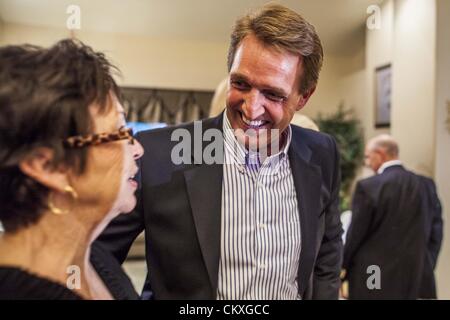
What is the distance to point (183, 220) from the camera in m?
0.57

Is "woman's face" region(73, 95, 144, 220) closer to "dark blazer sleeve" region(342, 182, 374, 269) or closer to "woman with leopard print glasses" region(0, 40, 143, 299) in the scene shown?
"woman with leopard print glasses" region(0, 40, 143, 299)

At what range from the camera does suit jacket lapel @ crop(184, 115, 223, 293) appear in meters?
0.57

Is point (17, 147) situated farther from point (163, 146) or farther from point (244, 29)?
→ point (244, 29)

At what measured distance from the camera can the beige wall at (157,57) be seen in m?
0.56

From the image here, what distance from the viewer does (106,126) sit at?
47 centimetres

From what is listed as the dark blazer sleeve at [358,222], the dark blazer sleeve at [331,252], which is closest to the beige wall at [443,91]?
the dark blazer sleeve at [358,222]

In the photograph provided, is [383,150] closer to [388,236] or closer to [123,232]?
[388,236]

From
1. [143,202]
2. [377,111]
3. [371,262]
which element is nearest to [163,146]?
[143,202]

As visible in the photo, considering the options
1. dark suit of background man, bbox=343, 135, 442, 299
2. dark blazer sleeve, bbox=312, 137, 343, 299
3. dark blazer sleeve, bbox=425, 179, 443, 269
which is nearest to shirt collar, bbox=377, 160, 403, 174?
dark suit of background man, bbox=343, 135, 442, 299

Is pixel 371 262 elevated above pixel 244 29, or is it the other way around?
pixel 244 29

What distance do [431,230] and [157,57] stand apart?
34.7 inches

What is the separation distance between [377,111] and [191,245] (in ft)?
1.47

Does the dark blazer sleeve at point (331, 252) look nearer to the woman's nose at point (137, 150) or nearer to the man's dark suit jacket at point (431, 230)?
the woman's nose at point (137, 150)

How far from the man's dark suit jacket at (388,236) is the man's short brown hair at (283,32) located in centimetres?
41
